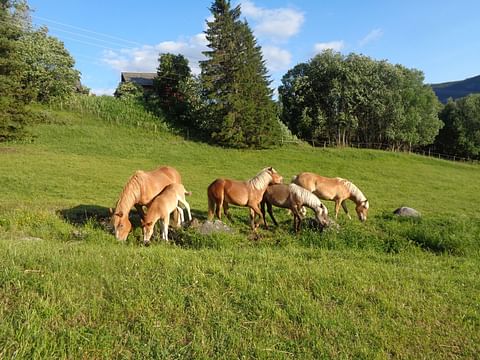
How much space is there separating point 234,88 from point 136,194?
2911 cm

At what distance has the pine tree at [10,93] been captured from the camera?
2720 centimetres

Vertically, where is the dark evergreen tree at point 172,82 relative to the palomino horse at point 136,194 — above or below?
above

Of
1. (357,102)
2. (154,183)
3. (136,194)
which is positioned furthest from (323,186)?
(357,102)

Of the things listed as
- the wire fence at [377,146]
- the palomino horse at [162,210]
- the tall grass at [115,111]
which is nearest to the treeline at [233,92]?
the tall grass at [115,111]

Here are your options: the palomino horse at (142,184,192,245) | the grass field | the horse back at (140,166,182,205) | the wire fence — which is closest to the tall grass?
the wire fence

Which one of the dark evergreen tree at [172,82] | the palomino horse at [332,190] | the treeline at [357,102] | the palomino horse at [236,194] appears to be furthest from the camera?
the treeline at [357,102]

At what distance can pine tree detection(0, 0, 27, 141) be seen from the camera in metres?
27.2

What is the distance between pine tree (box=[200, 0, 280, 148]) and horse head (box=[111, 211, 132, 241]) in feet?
90.9

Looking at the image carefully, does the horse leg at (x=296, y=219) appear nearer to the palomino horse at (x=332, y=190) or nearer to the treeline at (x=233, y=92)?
the palomino horse at (x=332, y=190)

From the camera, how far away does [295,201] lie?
412 inches

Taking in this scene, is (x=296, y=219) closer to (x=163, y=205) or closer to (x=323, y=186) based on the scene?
(x=323, y=186)

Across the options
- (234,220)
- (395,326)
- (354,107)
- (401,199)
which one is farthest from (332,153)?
(395,326)

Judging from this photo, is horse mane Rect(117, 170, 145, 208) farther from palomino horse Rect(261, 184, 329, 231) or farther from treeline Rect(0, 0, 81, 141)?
treeline Rect(0, 0, 81, 141)

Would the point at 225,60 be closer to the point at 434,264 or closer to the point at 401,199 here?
the point at 401,199
